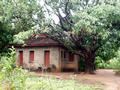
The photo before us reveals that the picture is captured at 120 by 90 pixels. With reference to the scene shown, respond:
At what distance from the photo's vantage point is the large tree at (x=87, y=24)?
11164mm

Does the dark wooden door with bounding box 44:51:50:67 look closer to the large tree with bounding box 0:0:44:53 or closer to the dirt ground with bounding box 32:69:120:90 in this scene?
the dirt ground with bounding box 32:69:120:90

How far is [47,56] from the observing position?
64.6ft

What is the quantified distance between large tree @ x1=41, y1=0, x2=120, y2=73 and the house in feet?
7.32

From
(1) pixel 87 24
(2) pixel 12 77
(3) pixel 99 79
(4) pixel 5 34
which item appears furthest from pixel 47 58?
(2) pixel 12 77

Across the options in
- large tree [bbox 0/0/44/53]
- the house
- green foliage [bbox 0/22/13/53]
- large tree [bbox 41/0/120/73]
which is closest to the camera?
large tree [bbox 41/0/120/73]

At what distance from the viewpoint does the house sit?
1888cm

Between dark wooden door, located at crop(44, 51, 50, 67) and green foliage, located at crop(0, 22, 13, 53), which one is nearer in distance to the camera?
green foliage, located at crop(0, 22, 13, 53)

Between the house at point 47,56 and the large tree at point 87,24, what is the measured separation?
7.32 ft

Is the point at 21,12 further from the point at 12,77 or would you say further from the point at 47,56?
the point at 12,77

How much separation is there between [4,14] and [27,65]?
859 centimetres

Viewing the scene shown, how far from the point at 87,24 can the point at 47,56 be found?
33.2 feet

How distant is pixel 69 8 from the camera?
14625 mm

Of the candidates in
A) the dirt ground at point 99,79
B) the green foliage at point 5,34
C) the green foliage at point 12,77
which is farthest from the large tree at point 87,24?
the green foliage at point 12,77

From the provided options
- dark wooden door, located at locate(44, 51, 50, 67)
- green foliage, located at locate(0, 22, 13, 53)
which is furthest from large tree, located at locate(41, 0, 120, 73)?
green foliage, located at locate(0, 22, 13, 53)
